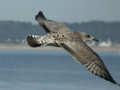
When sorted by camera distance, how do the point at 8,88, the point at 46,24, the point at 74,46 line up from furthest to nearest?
1. the point at 8,88
2. the point at 46,24
3. the point at 74,46

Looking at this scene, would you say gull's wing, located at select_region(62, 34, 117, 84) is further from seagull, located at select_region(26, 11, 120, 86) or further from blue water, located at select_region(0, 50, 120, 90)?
blue water, located at select_region(0, 50, 120, 90)

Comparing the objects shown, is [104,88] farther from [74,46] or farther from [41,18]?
[74,46]

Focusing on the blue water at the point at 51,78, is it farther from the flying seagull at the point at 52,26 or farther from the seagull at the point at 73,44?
the seagull at the point at 73,44

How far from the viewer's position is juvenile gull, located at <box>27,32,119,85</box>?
10273mm

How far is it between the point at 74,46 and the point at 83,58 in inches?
27.0

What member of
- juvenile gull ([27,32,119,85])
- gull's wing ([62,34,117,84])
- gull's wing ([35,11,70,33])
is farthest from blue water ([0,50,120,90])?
gull's wing ([62,34,117,84])

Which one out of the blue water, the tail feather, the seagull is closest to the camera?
the seagull

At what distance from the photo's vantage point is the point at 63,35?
11.4 m

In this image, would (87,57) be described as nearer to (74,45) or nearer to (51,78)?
(74,45)

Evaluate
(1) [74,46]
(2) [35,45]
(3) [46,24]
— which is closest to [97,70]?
(1) [74,46]

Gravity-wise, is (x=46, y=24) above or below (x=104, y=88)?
above

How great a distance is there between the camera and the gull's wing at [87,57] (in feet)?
32.2

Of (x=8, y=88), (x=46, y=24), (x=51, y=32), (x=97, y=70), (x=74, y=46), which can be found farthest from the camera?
(x=8, y=88)

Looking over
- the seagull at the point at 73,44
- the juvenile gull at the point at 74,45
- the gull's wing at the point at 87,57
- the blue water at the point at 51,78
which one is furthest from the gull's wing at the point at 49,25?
the blue water at the point at 51,78
